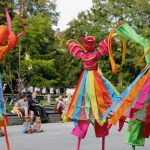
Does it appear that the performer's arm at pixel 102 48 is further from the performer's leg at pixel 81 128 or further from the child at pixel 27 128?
the child at pixel 27 128

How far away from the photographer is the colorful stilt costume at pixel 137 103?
7.46 metres

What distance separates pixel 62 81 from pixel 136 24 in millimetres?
7659

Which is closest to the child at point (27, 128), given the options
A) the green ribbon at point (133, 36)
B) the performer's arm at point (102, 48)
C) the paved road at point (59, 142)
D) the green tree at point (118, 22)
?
the paved road at point (59, 142)

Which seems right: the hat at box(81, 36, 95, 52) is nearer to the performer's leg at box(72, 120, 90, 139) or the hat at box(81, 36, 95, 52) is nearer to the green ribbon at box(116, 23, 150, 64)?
the green ribbon at box(116, 23, 150, 64)

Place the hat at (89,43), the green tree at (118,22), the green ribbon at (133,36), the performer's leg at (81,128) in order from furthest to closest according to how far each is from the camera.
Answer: the green tree at (118,22) → the hat at (89,43) → the performer's leg at (81,128) → the green ribbon at (133,36)

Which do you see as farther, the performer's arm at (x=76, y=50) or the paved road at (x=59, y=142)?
the paved road at (x=59, y=142)

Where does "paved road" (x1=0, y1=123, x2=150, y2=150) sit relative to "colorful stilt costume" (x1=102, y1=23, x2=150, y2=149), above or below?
below

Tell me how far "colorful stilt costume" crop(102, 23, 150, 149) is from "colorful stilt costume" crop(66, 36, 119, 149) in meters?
0.17

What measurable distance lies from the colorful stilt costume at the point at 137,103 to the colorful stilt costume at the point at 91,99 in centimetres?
17

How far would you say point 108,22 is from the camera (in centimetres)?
4034

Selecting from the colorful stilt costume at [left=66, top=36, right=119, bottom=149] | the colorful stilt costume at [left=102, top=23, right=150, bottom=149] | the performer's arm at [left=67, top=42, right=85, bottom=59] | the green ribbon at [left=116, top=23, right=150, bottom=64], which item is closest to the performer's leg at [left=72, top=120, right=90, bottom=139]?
the colorful stilt costume at [left=66, top=36, right=119, bottom=149]

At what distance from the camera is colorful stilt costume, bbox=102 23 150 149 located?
746cm

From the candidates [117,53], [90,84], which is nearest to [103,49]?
[90,84]

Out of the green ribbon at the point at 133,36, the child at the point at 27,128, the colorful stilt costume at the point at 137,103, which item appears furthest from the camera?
the child at the point at 27,128
